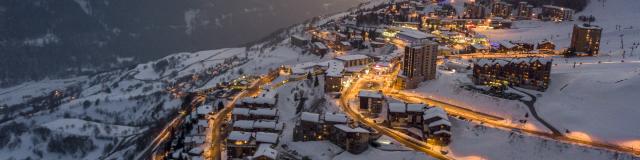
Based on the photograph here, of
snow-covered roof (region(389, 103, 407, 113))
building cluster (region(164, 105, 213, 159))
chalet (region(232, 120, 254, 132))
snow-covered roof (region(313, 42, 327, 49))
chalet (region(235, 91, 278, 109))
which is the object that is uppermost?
snow-covered roof (region(313, 42, 327, 49))

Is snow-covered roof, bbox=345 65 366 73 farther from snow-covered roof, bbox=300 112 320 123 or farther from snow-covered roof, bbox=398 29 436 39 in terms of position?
snow-covered roof, bbox=300 112 320 123

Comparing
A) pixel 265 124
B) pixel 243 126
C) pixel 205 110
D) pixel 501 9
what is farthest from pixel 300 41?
pixel 243 126

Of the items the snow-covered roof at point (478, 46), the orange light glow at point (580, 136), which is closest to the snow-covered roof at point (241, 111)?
the orange light glow at point (580, 136)

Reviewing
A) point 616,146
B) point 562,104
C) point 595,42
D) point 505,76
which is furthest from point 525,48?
point 616,146

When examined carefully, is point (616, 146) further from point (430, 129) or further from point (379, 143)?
point (379, 143)

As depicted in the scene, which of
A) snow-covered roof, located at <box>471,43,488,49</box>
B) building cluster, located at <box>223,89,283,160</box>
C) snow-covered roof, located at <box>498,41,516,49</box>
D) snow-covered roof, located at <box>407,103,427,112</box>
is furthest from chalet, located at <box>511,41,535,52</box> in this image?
building cluster, located at <box>223,89,283,160</box>

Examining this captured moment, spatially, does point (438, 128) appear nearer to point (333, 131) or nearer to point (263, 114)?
point (333, 131)
